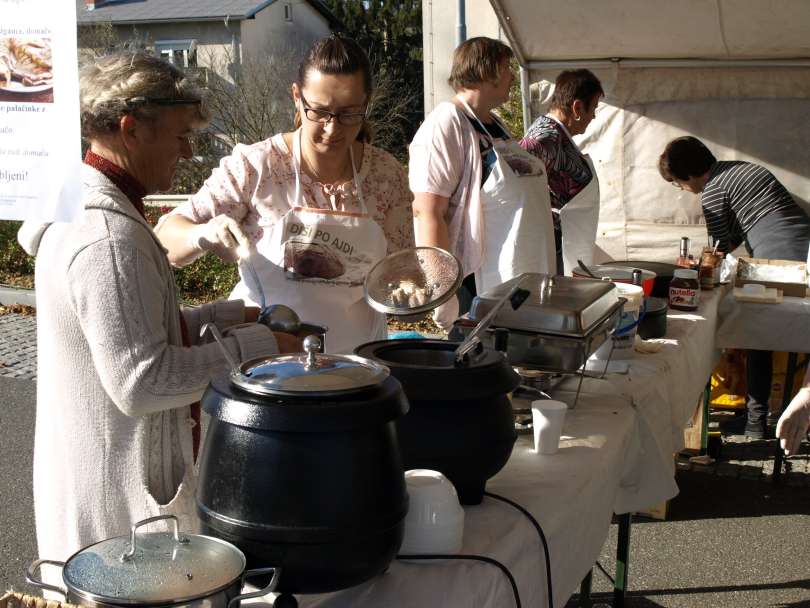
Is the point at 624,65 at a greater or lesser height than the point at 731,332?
greater

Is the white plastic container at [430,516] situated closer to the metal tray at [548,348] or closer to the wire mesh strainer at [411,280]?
the wire mesh strainer at [411,280]

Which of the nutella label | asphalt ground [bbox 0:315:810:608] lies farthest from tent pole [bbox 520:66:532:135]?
asphalt ground [bbox 0:315:810:608]

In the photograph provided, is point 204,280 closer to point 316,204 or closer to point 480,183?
point 480,183

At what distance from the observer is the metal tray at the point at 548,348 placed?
2053 mm

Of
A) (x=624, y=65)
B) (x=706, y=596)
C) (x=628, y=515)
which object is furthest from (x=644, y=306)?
(x=624, y=65)

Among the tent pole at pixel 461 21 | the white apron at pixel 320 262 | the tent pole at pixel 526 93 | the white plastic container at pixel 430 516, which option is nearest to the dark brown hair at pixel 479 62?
the white apron at pixel 320 262

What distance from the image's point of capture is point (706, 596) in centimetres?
302

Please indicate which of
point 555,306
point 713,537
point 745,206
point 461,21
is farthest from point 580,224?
point 461,21

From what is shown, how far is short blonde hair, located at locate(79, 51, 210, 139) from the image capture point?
1.47 meters

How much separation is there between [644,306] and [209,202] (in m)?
1.48

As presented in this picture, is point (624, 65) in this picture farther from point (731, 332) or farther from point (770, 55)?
point (731, 332)

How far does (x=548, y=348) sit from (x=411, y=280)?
367 mm

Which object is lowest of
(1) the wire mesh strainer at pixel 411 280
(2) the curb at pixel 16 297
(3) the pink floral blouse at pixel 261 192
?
(2) the curb at pixel 16 297

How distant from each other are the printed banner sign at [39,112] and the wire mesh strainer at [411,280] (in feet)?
2.54
